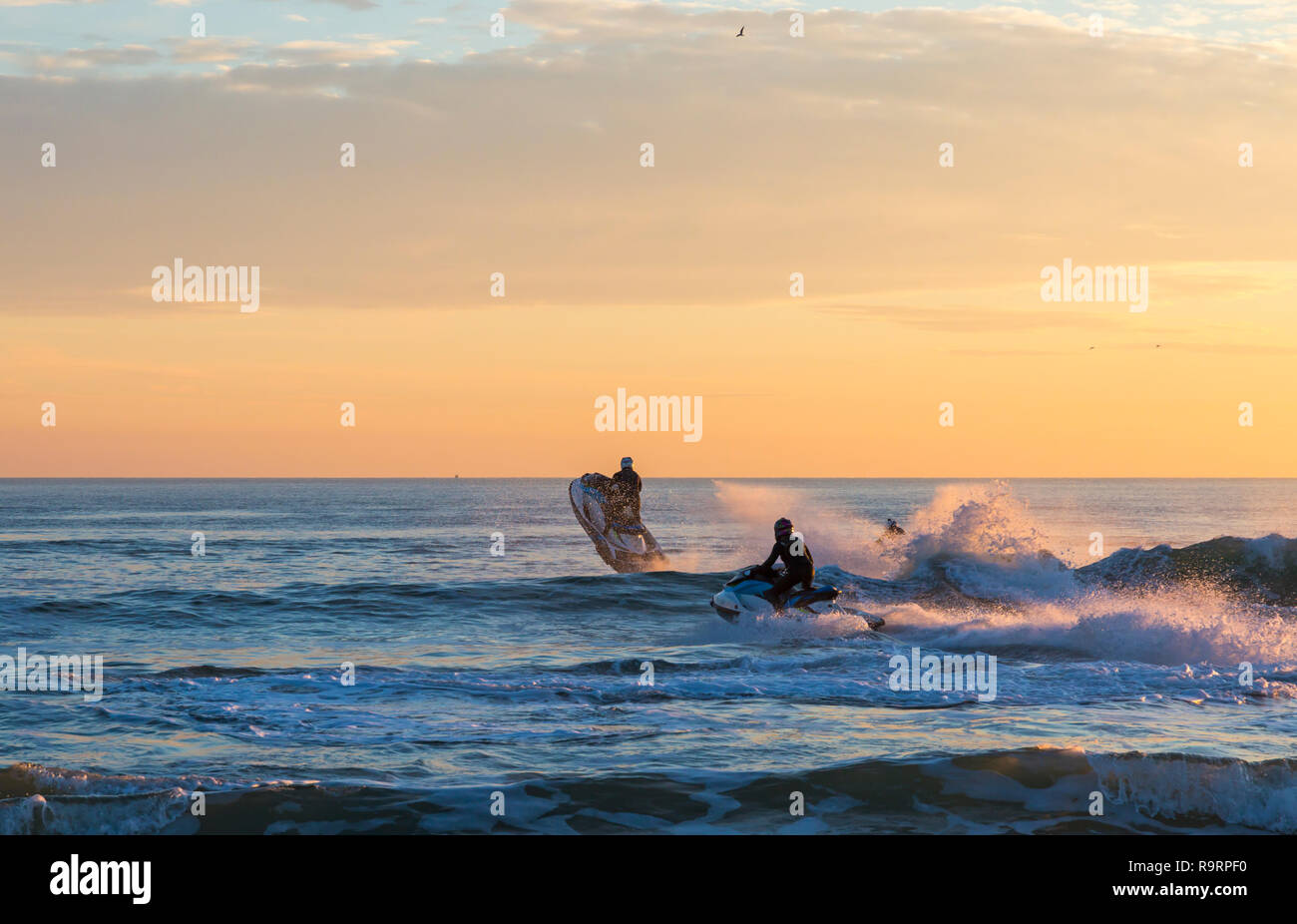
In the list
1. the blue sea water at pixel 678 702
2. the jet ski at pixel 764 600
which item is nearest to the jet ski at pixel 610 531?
the blue sea water at pixel 678 702

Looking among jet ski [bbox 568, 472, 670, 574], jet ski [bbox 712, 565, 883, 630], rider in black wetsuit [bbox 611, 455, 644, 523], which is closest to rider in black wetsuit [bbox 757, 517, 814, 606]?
jet ski [bbox 712, 565, 883, 630]

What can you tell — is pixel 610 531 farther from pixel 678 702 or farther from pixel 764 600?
pixel 678 702

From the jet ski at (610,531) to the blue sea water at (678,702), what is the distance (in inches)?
128

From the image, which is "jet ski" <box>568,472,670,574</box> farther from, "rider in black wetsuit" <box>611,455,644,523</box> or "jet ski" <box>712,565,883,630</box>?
"jet ski" <box>712,565,883,630</box>

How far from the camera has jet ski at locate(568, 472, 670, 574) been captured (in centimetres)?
3209

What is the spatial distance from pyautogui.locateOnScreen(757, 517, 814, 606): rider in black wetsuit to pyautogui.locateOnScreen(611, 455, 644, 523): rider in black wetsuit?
10.7 metres

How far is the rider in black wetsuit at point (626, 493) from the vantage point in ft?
100

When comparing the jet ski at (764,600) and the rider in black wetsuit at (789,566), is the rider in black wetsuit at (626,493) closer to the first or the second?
the jet ski at (764,600)

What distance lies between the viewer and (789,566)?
66.1 ft

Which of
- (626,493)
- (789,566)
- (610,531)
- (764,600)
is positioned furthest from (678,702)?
(610,531)

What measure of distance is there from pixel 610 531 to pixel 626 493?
4.39 ft

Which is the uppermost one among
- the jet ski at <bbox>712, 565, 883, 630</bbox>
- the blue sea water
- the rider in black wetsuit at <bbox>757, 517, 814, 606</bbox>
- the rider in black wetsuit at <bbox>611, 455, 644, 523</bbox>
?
the rider in black wetsuit at <bbox>611, 455, 644, 523</bbox>
